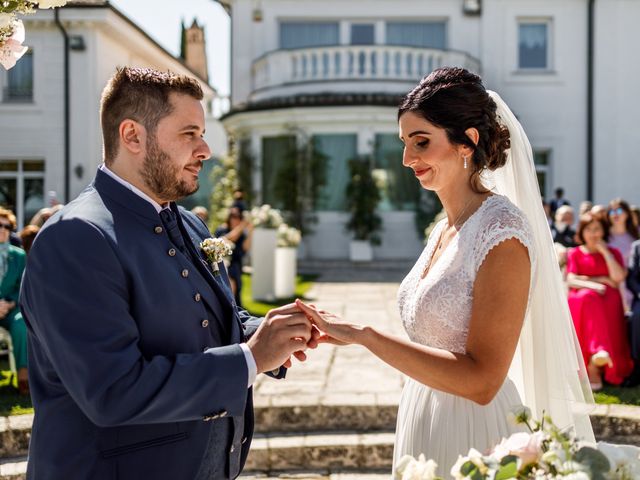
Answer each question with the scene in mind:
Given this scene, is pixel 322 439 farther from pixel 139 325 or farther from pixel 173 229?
pixel 139 325

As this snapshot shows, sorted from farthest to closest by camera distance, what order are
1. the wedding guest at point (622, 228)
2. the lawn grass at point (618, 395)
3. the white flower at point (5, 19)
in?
the wedding guest at point (622, 228)
the lawn grass at point (618, 395)
the white flower at point (5, 19)

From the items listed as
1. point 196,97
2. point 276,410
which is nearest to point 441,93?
point 196,97

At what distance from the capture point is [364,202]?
1845cm

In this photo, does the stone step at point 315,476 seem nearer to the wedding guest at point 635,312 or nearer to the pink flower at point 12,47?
the wedding guest at point 635,312

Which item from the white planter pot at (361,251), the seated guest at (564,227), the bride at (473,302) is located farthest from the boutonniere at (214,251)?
the white planter pot at (361,251)

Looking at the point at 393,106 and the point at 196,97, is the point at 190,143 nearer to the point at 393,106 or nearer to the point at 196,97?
the point at 196,97

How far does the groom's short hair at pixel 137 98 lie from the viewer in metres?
2.22

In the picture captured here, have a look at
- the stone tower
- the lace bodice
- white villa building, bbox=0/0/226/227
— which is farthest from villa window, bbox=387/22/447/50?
the lace bodice

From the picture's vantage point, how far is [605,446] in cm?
158

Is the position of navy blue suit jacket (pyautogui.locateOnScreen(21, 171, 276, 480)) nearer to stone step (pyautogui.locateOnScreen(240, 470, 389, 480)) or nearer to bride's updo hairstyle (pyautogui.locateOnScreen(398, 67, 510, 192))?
bride's updo hairstyle (pyautogui.locateOnScreen(398, 67, 510, 192))

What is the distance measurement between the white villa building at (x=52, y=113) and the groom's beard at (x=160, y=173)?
1762 centimetres

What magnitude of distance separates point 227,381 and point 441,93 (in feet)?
4.13

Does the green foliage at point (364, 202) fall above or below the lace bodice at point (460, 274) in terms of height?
above

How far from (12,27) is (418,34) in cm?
1942
